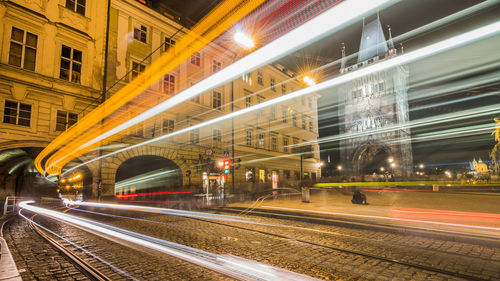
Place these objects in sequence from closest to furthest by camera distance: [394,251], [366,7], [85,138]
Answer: [394,251] → [366,7] → [85,138]

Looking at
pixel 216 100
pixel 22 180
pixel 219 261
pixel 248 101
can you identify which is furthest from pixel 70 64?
pixel 22 180

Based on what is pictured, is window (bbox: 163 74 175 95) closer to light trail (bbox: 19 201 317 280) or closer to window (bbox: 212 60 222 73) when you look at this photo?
window (bbox: 212 60 222 73)

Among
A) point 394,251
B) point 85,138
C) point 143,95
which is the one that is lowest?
point 394,251

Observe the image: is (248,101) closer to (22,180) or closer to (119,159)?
(119,159)

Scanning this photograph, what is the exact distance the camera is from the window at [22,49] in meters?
16.2

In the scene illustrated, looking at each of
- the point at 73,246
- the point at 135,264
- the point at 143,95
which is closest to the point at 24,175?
the point at 143,95

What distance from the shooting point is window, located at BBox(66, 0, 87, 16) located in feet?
62.4

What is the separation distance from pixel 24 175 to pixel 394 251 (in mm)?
42588

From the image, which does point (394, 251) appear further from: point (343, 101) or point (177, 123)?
point (343, 101)

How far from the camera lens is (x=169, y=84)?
945 inches

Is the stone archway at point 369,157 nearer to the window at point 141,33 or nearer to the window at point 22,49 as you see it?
the window at point 141,33

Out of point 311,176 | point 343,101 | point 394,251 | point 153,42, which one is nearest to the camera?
point 394,251

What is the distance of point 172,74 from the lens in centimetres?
2450

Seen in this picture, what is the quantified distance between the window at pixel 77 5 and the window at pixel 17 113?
8.30 metres
